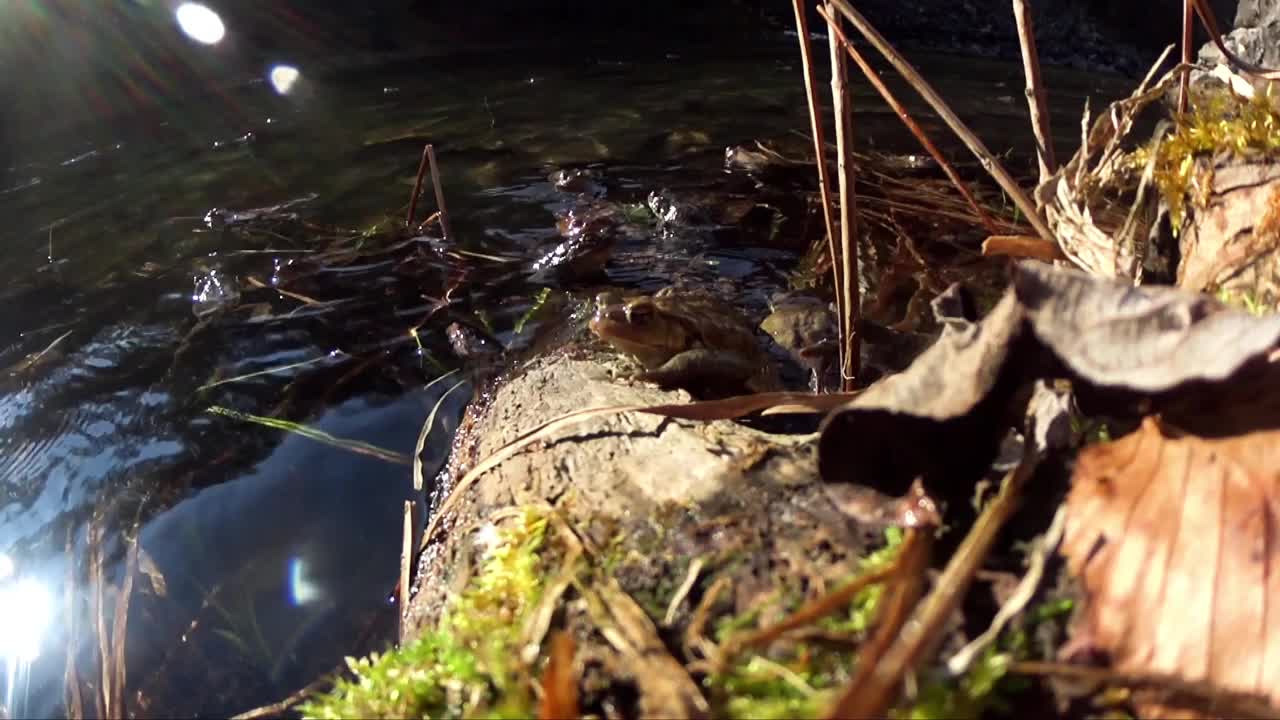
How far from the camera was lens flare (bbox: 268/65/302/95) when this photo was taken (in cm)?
1137

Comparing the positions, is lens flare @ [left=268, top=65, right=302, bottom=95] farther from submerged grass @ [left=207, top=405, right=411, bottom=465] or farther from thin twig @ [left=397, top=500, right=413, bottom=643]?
thin twig @ [left=397, top=500, right=413, bottom=643]

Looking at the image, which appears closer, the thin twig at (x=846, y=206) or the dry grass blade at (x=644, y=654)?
the dry grass blade at (x=644, y=654)

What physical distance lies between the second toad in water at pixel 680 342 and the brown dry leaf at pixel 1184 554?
191 cm

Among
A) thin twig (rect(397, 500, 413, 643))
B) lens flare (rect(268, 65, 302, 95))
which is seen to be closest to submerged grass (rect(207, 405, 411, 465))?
thin twig (rect(397, 500, 413, 643))

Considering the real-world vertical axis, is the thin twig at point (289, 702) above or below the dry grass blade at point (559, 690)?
below

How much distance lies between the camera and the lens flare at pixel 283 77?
37.3 feet

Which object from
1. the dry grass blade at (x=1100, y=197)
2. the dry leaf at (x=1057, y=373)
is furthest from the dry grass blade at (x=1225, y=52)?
the dry leaf at (x=1057, y=373)

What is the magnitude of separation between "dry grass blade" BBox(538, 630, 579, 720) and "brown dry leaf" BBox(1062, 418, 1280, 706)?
0.67 m

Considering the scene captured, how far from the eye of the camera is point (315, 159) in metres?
7.96

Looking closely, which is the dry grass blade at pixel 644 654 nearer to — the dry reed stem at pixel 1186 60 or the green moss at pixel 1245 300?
the green moss at pixel 1245 300

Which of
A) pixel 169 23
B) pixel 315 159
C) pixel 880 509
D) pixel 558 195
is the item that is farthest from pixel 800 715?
pixel 169 23

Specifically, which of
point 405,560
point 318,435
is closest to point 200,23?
point 318,435

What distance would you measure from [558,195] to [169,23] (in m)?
8.36

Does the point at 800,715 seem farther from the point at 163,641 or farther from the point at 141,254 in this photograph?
the point at 141,254
